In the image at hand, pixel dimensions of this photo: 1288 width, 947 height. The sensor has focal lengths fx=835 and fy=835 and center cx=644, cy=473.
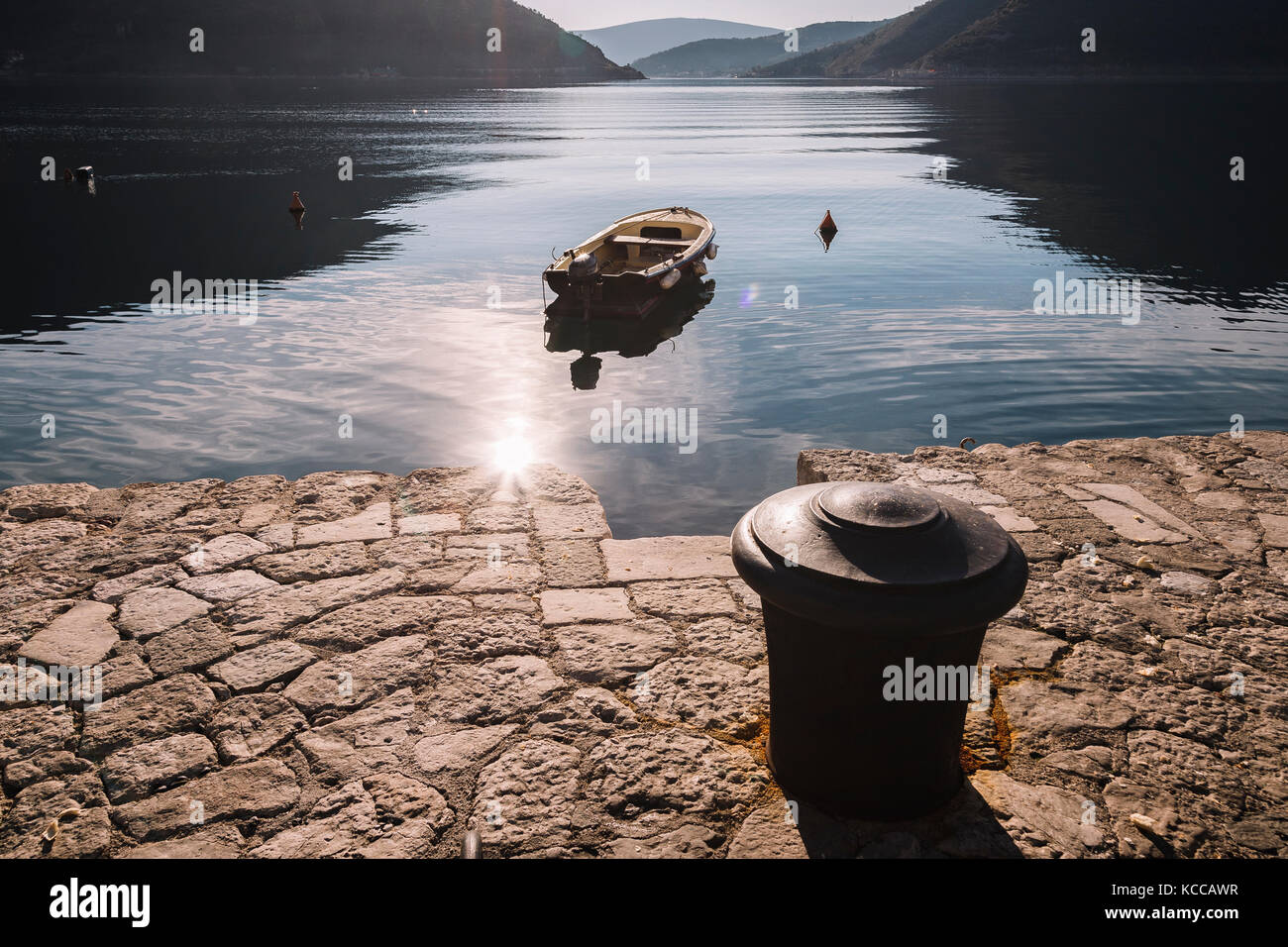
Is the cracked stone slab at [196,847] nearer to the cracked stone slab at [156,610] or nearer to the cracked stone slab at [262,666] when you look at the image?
the cracked stone slab at [262,666]

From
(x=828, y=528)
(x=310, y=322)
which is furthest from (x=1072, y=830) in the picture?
(x=310, y=322)

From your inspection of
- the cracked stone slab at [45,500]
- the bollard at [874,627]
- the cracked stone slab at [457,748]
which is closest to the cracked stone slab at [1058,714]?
the bollard at [874,627]

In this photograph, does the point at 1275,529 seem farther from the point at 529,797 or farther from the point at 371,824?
the point at 371,824

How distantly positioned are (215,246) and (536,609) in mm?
21532

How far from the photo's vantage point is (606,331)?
632 inches

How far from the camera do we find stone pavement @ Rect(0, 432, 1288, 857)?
3.28m

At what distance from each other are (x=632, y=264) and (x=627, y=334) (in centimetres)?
227

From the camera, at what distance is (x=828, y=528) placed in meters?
3.07

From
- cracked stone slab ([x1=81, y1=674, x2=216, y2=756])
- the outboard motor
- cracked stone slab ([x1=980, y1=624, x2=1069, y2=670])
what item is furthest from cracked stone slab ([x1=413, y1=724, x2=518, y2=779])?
the outboard motor

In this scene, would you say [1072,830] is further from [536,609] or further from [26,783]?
[26,783]

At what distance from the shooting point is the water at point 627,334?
1087 centimetres

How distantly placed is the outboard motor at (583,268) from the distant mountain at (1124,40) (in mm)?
131651

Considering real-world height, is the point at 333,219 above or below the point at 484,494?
above
